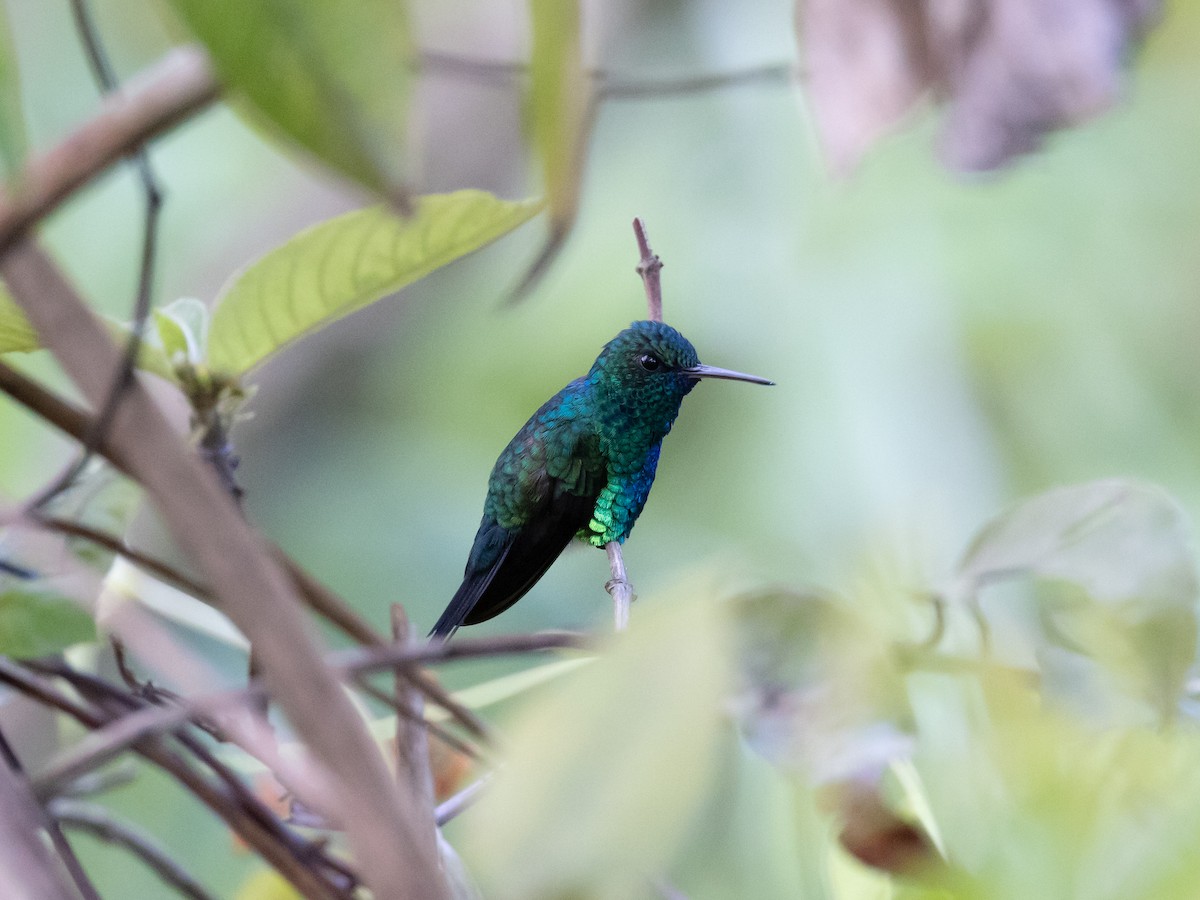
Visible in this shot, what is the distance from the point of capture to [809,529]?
3.87 ft

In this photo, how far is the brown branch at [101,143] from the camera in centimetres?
13

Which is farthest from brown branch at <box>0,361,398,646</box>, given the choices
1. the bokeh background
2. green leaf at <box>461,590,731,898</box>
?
the bokeh background

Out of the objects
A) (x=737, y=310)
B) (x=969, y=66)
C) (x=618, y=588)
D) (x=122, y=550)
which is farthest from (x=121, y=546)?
(x=737, y=310)

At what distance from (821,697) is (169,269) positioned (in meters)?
1.14

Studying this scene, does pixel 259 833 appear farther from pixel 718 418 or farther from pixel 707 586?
pixel 718 418

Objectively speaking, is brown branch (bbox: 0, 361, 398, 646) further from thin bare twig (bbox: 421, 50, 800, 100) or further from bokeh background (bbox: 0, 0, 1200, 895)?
bokeh background (bbox: 0, 0, 1200, 895)

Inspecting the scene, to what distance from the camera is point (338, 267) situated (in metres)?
0.25

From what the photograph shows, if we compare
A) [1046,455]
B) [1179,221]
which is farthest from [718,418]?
[1179,221]

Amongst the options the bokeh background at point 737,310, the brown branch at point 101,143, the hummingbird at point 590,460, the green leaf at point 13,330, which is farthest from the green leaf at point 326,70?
the bokeh background at point 737,310

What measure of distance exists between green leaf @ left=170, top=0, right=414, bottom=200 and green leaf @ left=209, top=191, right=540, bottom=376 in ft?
0.29

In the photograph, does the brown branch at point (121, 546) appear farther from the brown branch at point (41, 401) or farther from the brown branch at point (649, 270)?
the brown branch at point (649, 270)

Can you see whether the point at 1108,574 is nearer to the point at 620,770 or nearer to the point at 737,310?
the point at 620,770

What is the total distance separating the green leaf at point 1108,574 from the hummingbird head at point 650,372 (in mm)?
100

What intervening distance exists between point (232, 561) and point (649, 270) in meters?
0.22
